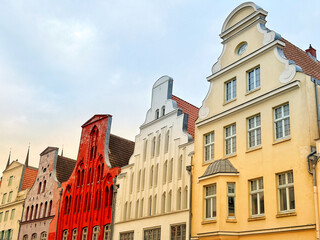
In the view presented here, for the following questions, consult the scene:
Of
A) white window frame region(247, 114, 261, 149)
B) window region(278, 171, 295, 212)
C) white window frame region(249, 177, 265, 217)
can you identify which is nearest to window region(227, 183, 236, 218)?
white window frame region(249, 177, 265, 217)

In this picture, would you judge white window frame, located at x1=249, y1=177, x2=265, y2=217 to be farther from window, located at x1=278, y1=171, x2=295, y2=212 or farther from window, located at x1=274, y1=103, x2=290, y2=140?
window, located at x1=274, y1=103, x2=290, y2=140

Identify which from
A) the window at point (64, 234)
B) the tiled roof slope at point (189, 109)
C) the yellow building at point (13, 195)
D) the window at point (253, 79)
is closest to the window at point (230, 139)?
the window at point (253, 79)

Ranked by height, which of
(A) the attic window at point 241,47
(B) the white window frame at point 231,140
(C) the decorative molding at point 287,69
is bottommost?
(B) the white window frame at point 231,140

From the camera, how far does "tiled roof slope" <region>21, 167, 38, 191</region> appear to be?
49.0 meters

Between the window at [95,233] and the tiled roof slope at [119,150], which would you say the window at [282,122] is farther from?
the window at [95,233]

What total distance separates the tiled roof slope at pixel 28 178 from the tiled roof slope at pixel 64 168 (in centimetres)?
599

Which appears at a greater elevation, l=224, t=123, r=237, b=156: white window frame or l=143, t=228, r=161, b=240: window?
l=224, t=123, r=237, b=156: white window frame

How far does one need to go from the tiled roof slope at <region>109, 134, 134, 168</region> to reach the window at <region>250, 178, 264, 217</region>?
16.2m

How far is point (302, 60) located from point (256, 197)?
833 centimetres

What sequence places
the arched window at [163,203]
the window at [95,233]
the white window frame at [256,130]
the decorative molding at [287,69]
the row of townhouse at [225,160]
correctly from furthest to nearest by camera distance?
the window at [95,233] < the arched window at [163,203] < the white window frame at [256,130] < the decorative molding at [287,69] < the row of townhouse at [225,160]

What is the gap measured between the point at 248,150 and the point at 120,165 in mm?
15953

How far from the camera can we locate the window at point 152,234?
1125 inches

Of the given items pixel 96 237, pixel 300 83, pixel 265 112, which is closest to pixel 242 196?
pixel 265 112

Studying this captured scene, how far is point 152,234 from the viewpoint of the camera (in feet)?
95.3
